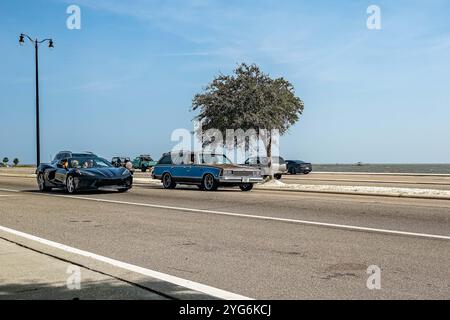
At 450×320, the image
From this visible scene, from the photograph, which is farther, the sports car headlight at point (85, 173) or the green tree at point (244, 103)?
the green tree at point (244, 103)

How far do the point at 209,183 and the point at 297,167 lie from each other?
26.5 m

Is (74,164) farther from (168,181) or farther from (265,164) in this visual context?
(265,164)

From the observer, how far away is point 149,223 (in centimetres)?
1084

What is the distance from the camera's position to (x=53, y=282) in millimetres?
5703

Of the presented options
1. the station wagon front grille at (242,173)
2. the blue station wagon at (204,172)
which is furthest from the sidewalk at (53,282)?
the station wagon front grille at (242,173)

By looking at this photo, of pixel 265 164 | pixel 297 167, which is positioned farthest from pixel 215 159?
pixel 297 167

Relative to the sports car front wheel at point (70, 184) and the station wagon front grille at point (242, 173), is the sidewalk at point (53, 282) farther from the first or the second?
the station wagon front grille at point (242, 173)

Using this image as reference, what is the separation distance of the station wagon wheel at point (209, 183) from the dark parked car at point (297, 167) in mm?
26226

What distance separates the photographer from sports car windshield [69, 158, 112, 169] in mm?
19761

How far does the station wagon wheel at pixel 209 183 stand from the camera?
2070 centimetres
